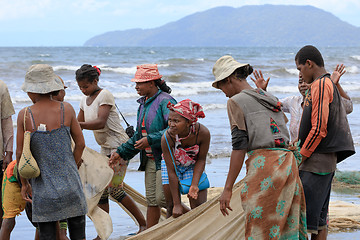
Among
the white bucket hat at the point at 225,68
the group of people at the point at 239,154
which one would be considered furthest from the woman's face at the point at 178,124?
the white bucket hat at the point at 225,68

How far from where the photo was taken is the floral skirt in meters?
3.49

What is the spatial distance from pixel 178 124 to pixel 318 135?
1.07 m

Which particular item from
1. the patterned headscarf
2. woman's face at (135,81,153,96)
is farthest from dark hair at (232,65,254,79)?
woman's face at (135,81,153,96)

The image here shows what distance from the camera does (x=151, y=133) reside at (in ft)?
15.4

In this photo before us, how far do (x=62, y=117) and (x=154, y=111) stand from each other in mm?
1156

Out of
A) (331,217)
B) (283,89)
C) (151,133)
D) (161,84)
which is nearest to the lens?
(151,133)

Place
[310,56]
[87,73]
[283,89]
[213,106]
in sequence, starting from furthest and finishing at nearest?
[283,89], [213,106], [87,73], [310,56]

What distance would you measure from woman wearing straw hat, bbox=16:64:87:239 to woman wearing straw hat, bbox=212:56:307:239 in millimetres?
1089

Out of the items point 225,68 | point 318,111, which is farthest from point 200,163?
point 318,111

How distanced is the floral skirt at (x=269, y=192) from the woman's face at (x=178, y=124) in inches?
31.2

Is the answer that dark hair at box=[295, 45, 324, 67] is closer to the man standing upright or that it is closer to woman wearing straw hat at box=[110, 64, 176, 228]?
the man standing upright

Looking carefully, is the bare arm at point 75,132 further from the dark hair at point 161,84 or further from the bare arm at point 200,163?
the dark hair at point 161,84

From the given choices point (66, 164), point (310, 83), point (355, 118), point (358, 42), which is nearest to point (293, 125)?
point (310, 83)

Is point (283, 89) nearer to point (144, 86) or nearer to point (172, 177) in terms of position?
point (144, 86)
